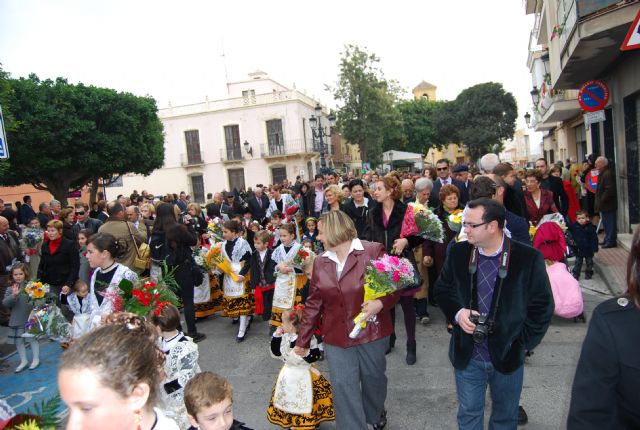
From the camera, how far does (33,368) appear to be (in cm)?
667

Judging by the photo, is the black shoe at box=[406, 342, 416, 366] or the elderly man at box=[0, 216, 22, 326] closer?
the black shoe at box=[406, 342, 416, 366]

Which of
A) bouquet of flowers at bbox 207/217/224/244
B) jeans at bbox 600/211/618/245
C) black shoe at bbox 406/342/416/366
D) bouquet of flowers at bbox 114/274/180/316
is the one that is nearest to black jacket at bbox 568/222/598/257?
jeans at bbox 600/211/618/245

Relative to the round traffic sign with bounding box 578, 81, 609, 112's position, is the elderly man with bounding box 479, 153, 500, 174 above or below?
below

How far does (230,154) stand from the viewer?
143 feet

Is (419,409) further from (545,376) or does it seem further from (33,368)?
(33,368)

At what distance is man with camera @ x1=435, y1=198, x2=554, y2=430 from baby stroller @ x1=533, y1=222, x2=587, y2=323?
3.15 metres

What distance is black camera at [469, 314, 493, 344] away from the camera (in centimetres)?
302

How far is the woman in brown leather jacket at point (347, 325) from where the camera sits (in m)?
3.77

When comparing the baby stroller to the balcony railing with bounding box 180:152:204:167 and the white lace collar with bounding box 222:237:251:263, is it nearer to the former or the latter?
the white lace collar with bounding box 222:237:251:263

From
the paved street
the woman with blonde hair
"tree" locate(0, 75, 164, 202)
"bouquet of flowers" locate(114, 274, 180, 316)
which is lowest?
the paved street

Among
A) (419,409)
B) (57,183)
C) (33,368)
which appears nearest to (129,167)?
(57,183)

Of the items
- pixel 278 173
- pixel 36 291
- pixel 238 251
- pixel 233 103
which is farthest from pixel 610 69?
pixel 233 103

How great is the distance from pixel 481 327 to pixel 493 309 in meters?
0.15

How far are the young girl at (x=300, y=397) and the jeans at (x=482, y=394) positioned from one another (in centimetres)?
142
